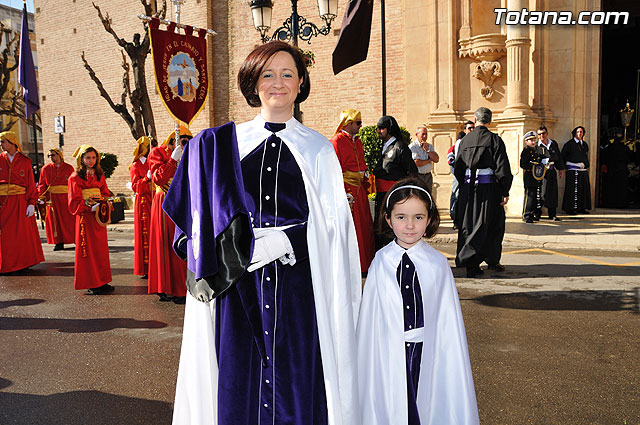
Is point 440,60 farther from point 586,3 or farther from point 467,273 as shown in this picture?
point 467,273

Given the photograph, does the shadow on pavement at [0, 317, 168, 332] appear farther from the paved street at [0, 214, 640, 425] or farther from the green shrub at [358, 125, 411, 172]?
the green shrub at [358, 125, 411, 172]

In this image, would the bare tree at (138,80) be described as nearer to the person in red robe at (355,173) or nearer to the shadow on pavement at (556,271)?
the person in red robe at (355,173)

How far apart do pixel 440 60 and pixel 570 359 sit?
11.5 meters

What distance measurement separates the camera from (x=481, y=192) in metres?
7.51

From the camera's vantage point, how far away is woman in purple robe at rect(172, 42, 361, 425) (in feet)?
7.72

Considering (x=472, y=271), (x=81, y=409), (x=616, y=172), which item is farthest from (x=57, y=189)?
(x=616, y=172)

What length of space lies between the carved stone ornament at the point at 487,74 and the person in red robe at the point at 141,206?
9271 millimetres

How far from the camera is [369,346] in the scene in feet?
9.12

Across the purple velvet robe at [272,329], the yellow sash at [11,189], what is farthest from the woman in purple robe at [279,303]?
the yellow sash at [11,189]

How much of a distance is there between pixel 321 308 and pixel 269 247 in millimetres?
353

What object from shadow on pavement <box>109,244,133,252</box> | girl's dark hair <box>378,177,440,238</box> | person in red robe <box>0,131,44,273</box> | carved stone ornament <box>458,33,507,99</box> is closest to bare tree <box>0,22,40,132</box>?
shadow on pavement <box>109,244,133,252</box>

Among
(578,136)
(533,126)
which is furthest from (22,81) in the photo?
(578,136)

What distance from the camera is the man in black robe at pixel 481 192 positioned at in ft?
24.0

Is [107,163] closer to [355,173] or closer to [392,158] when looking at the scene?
[355,173]
